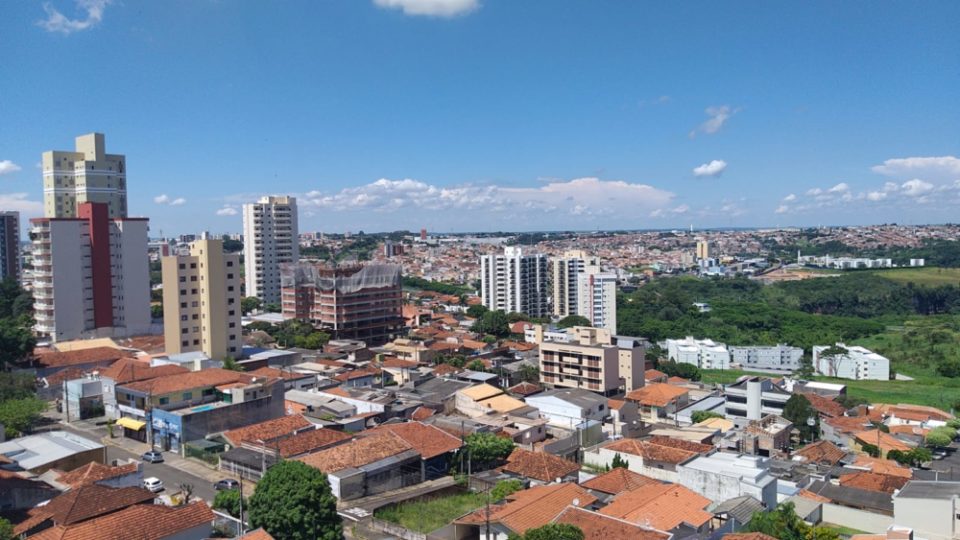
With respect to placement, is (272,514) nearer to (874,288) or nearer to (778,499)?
(778,499)

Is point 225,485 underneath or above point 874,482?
above

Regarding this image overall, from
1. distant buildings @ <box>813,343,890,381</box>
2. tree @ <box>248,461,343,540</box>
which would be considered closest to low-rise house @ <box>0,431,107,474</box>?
tree @ <box>248,461,343,540</box>

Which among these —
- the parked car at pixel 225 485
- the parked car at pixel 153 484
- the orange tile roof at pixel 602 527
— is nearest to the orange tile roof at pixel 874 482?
the orange tile roof at pixel 602 527

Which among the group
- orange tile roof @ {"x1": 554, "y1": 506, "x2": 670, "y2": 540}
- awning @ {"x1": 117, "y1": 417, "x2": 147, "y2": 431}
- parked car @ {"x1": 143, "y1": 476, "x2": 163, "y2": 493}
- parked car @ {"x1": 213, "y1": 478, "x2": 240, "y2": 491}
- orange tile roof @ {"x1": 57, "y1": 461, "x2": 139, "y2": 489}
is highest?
orange tile roof @ {"x1": 57, "y1": 461, "x2": 139, "y2": 489}

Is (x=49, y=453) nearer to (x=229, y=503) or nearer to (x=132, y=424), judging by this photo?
(x=132, y=424)

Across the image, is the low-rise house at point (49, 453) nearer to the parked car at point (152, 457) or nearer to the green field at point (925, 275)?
the parked car at point (152, 457)

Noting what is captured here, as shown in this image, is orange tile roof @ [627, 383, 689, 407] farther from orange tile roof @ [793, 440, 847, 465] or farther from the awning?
the awning

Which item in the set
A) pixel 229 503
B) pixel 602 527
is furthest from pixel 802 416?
pixel 229 503
